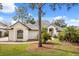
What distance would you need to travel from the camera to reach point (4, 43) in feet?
12.4

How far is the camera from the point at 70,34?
377 centimetres

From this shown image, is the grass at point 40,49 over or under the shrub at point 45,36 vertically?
under

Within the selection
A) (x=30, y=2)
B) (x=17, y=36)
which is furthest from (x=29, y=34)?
(x=30, y=2)

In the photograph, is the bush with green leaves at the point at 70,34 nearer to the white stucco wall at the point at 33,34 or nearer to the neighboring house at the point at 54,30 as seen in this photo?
the neighboring house at the point at 54,30

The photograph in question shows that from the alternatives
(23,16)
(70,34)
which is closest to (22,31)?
(23,16)

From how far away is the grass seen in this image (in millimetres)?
3760

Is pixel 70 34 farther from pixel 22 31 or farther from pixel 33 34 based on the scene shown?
pixel 22 31

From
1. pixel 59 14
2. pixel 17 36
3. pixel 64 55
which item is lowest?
pixel 64 55

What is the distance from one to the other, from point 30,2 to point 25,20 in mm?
229

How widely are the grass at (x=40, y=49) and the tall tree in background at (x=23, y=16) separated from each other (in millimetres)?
295

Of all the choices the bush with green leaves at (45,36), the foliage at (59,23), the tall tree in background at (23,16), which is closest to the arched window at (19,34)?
the tall tree in background at (23,16)

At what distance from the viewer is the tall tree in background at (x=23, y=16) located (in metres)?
3.78

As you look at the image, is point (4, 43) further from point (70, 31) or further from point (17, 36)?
point (70, 31)

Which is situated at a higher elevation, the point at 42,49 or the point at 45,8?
the point at 45,8
